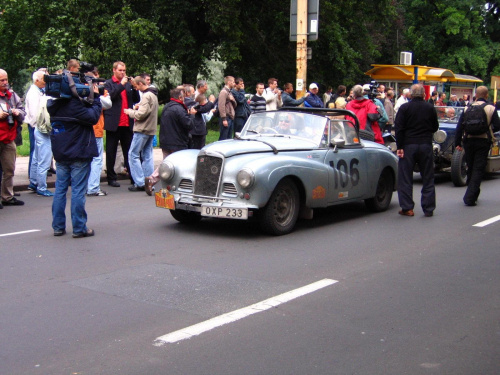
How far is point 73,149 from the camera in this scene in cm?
794

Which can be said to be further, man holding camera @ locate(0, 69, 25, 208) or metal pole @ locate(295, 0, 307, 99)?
metal pole @ locate(295, 0, 307, 99)

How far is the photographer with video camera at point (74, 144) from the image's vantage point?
313 inches

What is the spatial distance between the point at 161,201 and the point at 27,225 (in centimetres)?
191

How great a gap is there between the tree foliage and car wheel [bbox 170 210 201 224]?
14.2 metres

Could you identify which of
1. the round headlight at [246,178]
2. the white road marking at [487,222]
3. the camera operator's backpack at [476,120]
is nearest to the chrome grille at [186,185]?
the round headlight at [246,178]

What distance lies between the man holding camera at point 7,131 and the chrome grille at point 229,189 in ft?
13.7

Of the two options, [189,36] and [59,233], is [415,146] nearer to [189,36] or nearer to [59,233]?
[59,233]

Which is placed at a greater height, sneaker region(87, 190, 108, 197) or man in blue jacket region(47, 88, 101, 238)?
man in blue jacket region(47, 88, 101, 238)

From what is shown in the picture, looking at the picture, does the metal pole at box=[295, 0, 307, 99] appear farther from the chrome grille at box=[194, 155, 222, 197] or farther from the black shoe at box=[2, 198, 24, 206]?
the chrome grille at box=[194, 155, 222, 197]

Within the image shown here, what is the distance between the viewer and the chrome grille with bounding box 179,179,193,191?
8500 millimetres

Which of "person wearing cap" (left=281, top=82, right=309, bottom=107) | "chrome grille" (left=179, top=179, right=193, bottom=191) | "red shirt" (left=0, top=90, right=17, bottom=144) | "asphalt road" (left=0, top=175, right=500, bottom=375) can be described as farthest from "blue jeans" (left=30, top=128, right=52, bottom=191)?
"person wearing cap" (left=281, top=82, right=309, bottom=107)

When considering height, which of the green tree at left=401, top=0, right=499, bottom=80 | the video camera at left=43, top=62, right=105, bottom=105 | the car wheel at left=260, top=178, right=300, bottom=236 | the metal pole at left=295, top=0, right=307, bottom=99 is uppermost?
the green tree at left=401, top=0, right=499, bottom=80

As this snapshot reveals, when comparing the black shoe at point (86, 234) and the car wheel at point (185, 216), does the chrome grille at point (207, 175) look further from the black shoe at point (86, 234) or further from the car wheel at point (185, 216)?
the black shoe at point (86, 234)

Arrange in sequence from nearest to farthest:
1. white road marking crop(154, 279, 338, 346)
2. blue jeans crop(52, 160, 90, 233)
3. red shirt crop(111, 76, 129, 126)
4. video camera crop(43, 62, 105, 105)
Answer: white road marking crop(154, 279, 338, 346)
video camera crop(43, 62, 105, 105)
blue jeans crop(52, 160, 90, 233)
red shirt crop(111, 76, 129, 126)
